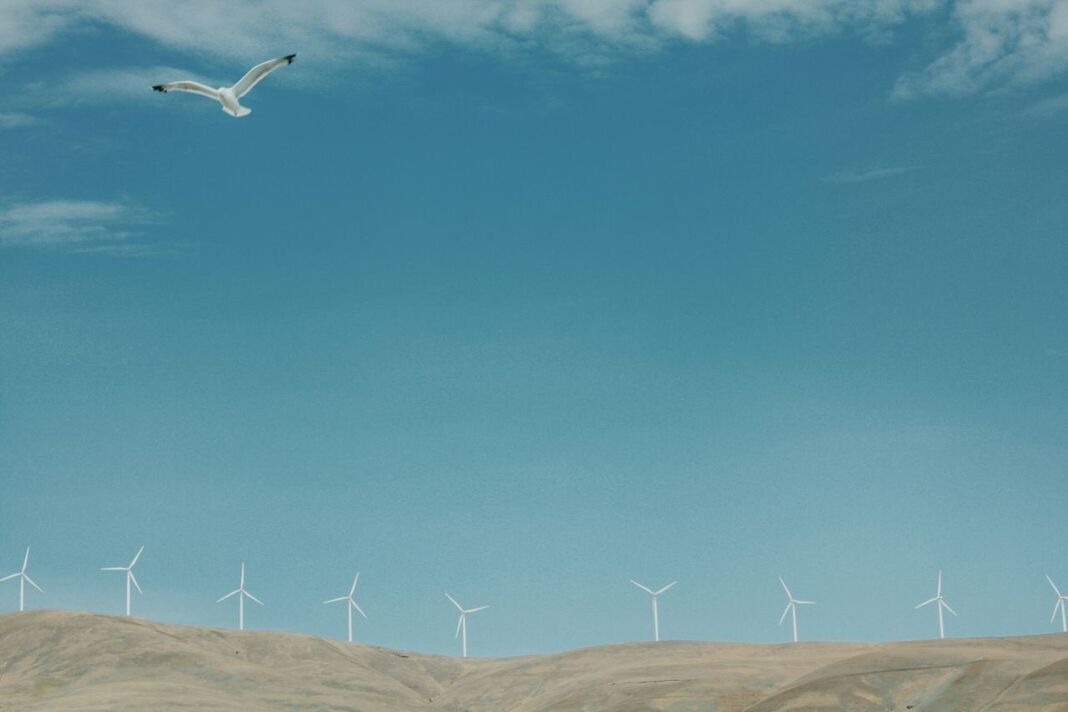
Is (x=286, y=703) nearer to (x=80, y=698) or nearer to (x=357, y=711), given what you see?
(x=357, y=711)

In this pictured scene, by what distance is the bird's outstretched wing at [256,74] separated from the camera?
3125 inches

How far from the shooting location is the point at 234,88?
81.4m

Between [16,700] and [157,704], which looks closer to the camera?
[157,704]

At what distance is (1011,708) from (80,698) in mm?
121983

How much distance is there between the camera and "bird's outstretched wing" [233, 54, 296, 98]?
79.4 metres

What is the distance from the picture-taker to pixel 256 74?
81.2m

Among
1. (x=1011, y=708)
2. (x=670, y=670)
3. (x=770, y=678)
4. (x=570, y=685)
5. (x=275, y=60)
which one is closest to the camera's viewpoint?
(x=275, y=60)

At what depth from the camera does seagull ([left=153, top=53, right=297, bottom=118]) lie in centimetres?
7988

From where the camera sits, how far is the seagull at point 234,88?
79.9 metres

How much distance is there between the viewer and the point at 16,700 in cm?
19912

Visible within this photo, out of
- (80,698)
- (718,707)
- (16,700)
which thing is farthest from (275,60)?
(16,700)

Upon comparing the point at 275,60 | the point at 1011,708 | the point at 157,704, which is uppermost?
the point at 275,60

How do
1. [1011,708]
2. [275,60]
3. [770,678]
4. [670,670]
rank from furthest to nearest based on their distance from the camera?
[670,670]
[770,678]
[1011,708]
[275,60]

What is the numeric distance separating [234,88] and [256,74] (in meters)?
1.50
